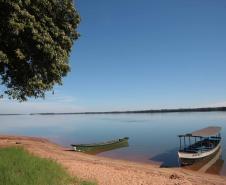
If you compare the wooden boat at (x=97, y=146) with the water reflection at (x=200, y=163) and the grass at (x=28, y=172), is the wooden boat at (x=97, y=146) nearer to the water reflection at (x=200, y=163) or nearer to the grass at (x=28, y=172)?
the water reflection at (x=200, y=163)

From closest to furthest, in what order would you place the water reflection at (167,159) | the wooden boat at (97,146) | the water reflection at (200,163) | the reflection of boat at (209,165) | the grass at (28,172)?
the grass at (28,172)
the reflection of boat at (209,165)
the water reflection at (200,163)
the water reflection at (167,159)
the wooden boat at (97,146)

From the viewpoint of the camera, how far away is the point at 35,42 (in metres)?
18.5

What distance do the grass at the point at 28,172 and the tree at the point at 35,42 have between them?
5.98 meters

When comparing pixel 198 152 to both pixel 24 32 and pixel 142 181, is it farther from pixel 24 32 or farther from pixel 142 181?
pixel 24 32

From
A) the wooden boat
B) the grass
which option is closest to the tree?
the grass

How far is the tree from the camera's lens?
17094 mm

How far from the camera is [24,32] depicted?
1791 centimetres

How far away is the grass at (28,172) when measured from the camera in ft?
38.3

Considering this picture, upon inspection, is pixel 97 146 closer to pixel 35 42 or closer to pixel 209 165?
pixel 209 165

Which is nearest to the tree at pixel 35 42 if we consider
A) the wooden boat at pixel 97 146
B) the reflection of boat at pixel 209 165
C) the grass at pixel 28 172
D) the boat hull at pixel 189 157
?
the grass at pixel 28 172

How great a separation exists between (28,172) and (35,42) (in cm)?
874

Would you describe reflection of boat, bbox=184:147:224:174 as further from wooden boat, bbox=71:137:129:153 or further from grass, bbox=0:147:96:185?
grass, bbox=0:147:96:185

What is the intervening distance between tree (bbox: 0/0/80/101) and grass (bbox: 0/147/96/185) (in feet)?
19.6

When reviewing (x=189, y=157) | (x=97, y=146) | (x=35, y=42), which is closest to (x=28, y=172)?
(x=35, y=42)
